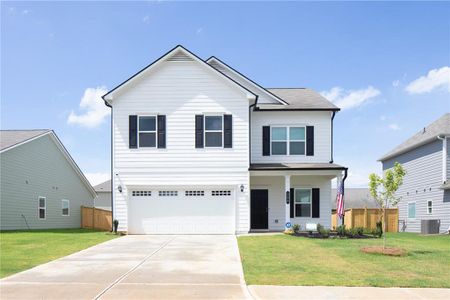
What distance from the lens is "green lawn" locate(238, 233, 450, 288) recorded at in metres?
8.86

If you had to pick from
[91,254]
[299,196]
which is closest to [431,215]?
[299,196]

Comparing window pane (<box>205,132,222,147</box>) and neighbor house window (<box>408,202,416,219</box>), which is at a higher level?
window pane (<box>205,132,222,147</box>)

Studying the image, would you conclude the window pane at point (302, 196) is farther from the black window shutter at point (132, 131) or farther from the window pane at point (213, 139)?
the black window shutter at point (132, 131)

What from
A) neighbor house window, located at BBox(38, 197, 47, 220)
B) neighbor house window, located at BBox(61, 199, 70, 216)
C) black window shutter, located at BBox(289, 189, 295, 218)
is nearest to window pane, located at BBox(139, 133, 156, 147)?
black window shutter, located at BBox(289, 189, 295, 218)

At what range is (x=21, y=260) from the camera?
11.5 m

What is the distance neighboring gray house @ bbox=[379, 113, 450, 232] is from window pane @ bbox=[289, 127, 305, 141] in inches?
331

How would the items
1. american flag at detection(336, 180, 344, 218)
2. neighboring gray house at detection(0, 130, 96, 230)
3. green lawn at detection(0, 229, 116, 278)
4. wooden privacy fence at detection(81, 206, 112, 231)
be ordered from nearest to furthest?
green lawn at detection(0, 229, 116, 278), american flag at detection(336, 180, 344, 218), neighboring gray house at detection(0, 130, 96, 230), wooden privacy fence at detection(81, 206, 112, 231)

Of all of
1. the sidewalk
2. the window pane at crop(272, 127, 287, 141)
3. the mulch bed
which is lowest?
the mulch bed

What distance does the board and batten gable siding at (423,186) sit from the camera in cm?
2409

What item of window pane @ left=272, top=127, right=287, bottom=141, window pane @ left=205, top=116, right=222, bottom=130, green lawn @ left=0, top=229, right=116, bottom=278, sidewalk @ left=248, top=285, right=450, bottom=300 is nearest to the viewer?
sidewalk @ left=248, top=285, right=450, bottom=300

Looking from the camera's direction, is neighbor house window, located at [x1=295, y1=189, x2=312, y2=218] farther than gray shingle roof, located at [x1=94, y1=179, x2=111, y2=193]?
No

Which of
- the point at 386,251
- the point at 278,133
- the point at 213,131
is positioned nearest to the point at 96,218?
the point at 213,131

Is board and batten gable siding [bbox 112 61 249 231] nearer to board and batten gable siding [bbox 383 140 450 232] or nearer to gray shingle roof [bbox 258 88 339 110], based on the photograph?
gray shingle roof [bbox 258 88 339 110]

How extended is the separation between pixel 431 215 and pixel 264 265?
61.2 feet
